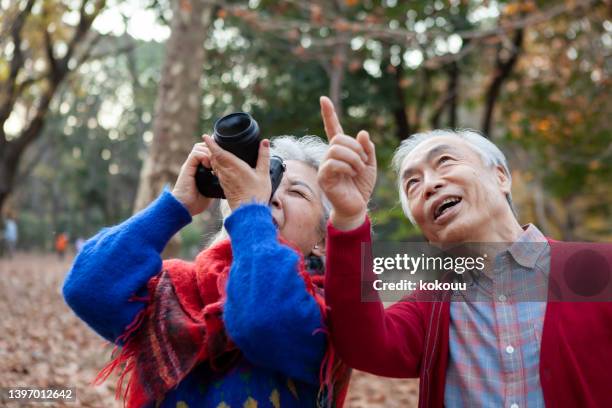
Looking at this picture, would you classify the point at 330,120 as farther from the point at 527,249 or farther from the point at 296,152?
the point at 527,249

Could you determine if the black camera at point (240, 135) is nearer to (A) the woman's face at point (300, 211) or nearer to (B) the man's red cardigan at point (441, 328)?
(A) the woman's face at point (300, 211)

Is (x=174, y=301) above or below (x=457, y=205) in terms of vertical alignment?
below

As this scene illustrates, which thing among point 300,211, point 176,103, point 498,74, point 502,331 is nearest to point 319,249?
point 300,211

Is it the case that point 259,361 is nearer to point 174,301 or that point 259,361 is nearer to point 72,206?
Answer: point 174,301

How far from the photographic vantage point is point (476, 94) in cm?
1309

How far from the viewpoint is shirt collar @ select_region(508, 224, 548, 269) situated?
183 centimetres

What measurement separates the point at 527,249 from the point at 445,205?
29cm

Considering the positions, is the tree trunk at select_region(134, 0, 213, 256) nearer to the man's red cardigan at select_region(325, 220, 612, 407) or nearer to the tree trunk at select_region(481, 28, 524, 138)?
the man's red cardigan at select_region(325, 220, 612, 407)

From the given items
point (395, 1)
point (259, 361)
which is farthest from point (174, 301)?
point (395, 1)

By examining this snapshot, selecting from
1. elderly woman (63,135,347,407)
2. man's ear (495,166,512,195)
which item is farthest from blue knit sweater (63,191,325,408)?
man's ear (495,166,512,195)

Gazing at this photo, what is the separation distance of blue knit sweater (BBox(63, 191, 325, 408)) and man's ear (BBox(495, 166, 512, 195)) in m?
0.82

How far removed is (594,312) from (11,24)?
8.43m

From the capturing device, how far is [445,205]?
1.82m

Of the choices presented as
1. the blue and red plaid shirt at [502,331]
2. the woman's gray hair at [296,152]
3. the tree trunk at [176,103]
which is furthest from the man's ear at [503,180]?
the tree trunk at [176,103]
